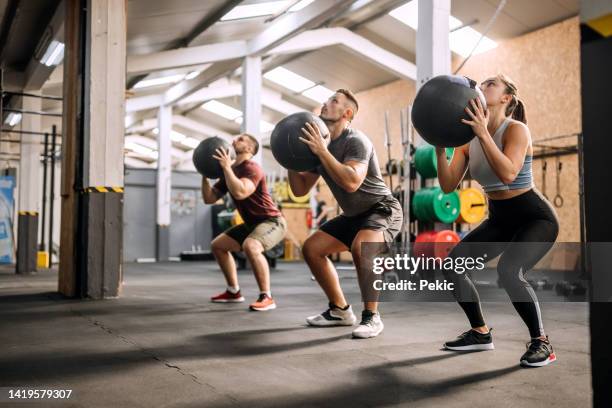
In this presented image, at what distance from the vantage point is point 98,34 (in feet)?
15.0

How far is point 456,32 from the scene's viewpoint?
29.1 ft

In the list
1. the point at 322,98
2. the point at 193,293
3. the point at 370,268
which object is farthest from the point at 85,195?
the point at 322,98

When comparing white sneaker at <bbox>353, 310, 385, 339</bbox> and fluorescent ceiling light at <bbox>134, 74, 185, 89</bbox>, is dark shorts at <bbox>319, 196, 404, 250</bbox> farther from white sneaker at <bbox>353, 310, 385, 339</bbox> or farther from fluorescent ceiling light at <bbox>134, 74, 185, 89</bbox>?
fluorescent ceiling light at <bbox>134, 74, 185, 89</bbox>

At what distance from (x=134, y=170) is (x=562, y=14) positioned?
9129mm

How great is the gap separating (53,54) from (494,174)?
23.4 feet

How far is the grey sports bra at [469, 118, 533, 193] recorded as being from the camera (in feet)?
7.44

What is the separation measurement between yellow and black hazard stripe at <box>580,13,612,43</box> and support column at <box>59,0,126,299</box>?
4.07 meters

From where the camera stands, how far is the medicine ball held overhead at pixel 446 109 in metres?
2.07

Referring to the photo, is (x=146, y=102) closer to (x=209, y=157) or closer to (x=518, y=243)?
(x=209, y=157)

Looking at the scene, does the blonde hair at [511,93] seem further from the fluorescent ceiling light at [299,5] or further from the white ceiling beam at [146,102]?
the white ceiling beam at [146,102]

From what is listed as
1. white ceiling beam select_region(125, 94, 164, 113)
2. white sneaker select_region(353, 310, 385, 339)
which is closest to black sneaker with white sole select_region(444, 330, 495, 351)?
white sneaker select_region(353, 310, 385, 339)

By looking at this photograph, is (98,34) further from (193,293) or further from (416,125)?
(416,125)

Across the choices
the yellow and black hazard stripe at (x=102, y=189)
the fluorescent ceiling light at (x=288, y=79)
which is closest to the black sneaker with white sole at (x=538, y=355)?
the yellow and black hazard stripe at (x=102, y=189)

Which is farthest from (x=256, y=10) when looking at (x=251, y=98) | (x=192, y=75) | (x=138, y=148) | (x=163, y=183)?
(x=138, y=148)
